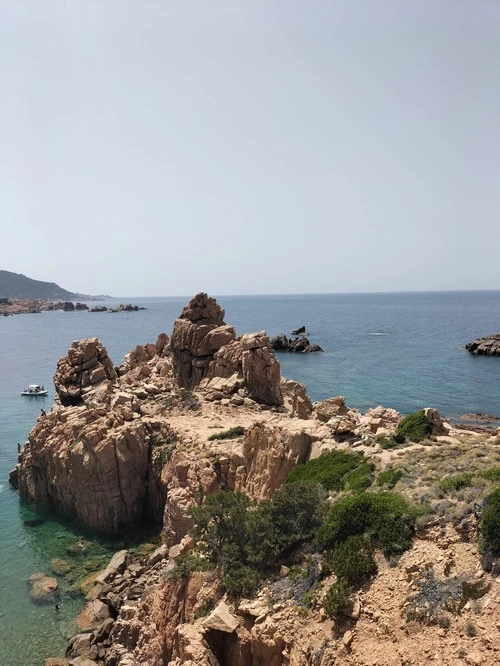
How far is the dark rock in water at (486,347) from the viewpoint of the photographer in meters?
102

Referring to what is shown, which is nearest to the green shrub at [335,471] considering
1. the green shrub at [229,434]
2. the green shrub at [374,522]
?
the green shrub at [374,522]

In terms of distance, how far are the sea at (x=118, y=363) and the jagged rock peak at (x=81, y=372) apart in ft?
27.9

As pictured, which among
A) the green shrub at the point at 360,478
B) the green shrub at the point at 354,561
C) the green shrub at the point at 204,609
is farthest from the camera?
the green shrub at the point at 360,478

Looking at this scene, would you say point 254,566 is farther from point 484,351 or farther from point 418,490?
point 484,351

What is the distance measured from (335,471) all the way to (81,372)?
3480 centimetres

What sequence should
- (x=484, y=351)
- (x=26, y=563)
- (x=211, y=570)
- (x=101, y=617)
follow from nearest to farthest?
1. (x=211, y=570)
2. (x=101, y=617)
3. (x=26, y=563)
4. (x=484, y=351)

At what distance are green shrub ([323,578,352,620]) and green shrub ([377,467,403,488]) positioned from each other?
19.2ft

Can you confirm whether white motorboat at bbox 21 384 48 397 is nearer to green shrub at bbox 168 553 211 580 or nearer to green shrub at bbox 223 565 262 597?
green shrub at bbox 168 553 211 580

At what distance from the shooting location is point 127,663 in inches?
811

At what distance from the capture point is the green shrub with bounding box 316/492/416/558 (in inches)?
664

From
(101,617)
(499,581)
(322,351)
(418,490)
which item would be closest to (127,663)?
(101,617)

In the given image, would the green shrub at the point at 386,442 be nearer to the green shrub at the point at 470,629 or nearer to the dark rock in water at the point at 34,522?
the green shrub at the point at 470,629

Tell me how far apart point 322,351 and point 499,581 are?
3954 inches

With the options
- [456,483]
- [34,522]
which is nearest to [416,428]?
[456,483]
